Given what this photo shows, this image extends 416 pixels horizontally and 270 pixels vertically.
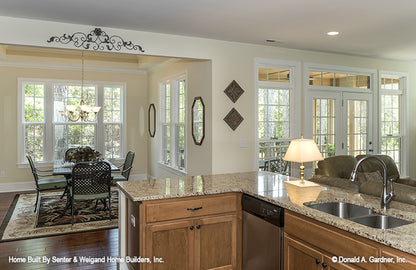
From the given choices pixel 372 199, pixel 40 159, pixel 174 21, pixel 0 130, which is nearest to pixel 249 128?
pixel 174 21

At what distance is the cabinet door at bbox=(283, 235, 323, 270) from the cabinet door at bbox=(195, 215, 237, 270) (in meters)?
0.62

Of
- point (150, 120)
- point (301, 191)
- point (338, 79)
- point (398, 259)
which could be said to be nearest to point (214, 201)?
point (301, 191)

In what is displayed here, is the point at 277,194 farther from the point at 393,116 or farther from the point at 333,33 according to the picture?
the point at 393,116

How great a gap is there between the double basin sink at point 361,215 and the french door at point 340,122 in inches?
143

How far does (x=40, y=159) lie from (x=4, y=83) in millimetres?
1749

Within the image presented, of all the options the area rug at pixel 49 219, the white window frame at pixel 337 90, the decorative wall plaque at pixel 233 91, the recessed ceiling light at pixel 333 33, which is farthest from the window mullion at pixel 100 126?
the recessed ceiling light at pixel 333 33

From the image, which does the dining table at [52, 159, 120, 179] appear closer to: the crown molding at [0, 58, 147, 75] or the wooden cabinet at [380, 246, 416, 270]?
the crown molding at [0, 58, 147, 75]

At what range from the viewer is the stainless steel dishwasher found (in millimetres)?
2438

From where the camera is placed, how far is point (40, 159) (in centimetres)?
735

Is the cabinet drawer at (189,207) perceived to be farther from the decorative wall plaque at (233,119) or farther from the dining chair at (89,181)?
the decorative wall plaque at (233,119)

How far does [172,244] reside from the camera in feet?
8.66

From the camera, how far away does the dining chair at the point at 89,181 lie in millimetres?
4641

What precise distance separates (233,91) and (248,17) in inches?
58.5

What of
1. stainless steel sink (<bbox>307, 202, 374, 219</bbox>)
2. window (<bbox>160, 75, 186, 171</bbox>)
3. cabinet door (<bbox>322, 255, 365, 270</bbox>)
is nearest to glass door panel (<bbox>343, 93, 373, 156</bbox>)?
window (<bbox>160, 75, 186, 171</bbox>)
